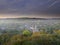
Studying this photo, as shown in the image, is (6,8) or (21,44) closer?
(21,44)

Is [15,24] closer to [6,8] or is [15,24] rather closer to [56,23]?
[6,8]

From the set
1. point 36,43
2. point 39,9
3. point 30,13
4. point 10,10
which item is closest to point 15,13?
point 10,10

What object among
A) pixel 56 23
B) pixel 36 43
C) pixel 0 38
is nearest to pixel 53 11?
pixel 56 23

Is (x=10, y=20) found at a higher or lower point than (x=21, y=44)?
higher

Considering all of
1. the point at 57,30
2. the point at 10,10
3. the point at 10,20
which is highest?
the point at 10,10
